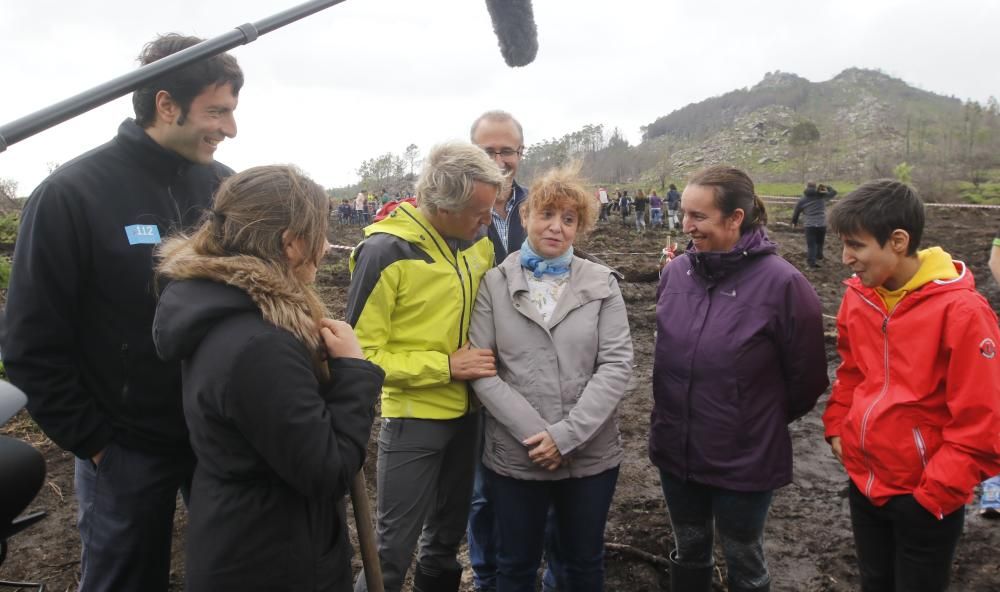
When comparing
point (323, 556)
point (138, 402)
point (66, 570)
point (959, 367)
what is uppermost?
point (138, 402)

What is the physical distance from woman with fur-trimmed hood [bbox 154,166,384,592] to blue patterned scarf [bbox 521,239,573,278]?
905 millimetres

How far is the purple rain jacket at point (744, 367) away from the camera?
7.04 ft

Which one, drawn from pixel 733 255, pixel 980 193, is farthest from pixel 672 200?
pixel 733 255

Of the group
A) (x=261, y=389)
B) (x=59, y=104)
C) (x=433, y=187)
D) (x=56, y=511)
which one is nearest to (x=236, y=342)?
(x=261, y=389)

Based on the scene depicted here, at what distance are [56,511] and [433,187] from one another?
10.2ft

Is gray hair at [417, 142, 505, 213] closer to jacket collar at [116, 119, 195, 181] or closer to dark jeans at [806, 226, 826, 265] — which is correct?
jacket collar at [116, 119, 195, 181]

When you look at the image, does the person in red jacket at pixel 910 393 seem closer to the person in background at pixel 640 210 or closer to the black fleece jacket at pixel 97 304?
the black fleece jacket at pixel 97 304

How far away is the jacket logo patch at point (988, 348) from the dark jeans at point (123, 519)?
2.41 metres

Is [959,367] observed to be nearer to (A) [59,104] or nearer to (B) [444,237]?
(B) [444,237]

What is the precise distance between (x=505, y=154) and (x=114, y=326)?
173 centimetres

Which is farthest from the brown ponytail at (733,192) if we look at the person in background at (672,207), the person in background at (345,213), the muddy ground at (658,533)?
the person in background at (345,213)

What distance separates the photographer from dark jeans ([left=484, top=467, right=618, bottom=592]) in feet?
7.36

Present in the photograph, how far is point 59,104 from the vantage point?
1017 mm

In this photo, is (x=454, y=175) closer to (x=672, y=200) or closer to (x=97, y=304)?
(x=97, y=304)
